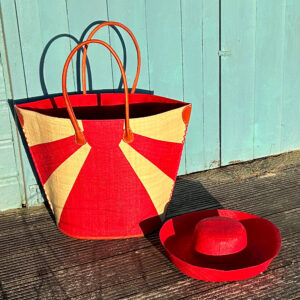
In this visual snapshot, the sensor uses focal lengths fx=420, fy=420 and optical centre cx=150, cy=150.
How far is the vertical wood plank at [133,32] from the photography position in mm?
1959

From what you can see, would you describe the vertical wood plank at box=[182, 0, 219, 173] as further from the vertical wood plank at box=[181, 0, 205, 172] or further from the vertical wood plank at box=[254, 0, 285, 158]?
the vertical wood plank at box=[254, 0, 285, 158]

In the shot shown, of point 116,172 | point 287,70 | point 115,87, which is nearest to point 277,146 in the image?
point 287,70

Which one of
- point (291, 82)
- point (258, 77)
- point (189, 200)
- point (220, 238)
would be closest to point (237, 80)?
point (258, 77)

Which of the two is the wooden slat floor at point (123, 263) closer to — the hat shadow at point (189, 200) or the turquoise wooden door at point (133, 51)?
the hat shadow at point (189, 200)

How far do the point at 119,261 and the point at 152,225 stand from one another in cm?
23

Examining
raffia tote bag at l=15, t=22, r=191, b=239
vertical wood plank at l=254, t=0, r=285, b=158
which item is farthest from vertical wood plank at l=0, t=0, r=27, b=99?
vertical wood plank at l=254, t=0, r=285, b=158

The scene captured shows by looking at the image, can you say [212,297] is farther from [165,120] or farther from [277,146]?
[277,146]

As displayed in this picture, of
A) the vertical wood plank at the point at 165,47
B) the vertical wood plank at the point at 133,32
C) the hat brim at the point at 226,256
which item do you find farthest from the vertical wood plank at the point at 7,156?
the hat brim at the point at 226,256

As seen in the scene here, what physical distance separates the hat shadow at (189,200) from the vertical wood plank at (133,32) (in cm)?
56

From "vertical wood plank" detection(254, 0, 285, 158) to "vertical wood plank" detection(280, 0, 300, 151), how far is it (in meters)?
0.04

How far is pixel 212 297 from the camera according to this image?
1306mm

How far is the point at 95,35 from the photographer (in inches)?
76.4

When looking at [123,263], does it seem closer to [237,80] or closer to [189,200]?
[189,200]

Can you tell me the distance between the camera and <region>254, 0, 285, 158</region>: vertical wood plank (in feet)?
7.47
